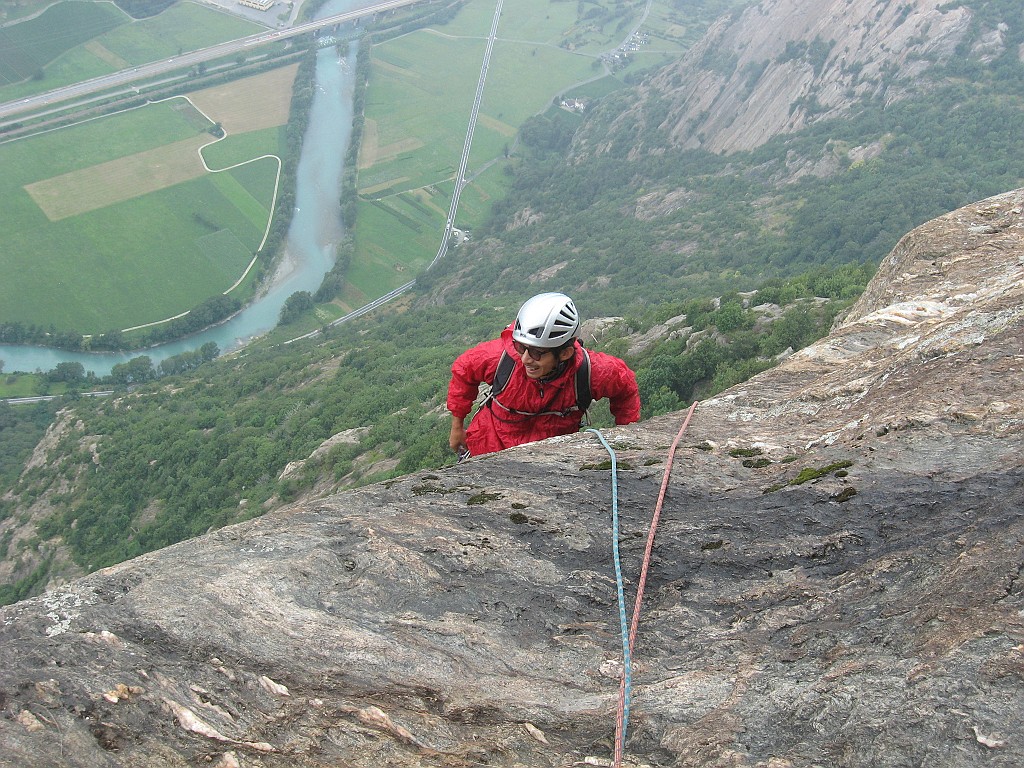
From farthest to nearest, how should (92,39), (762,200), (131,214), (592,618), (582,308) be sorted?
(92,39)
(131,214)
(762,200)
(582,308)
(592,618)

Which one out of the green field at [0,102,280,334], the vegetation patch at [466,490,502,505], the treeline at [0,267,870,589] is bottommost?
the vegetation patch at [466,490,502,505]

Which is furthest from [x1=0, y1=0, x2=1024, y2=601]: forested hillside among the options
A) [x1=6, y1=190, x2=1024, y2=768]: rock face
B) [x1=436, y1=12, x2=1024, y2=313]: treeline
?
[x1=6, y1=190, x2=1024, y2=768]: rock face

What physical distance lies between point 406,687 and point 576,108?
155 m

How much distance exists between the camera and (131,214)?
4242 inches

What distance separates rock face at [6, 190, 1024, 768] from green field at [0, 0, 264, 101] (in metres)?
155

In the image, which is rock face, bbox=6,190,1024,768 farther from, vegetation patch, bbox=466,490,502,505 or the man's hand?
the man's hand

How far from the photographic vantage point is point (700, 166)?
349 ft

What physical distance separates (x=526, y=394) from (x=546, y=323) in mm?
1473

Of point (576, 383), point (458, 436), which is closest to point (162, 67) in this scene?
point (458, 436)

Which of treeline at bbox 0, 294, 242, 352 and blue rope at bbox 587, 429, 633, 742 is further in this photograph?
treeline at bbox 0, 294, 242, 352

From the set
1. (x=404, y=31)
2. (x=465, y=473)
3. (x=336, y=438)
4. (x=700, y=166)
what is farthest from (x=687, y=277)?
(x=404, y=31)

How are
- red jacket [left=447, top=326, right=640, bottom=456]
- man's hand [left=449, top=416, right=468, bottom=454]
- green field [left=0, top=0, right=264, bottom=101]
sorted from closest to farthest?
red jacket [left=447, top=326, right=640, bottom=456] → man's hand [left=449, top=416, right=468, bottom=454] → green field [left=0, top=0, right=264, bottom=101]

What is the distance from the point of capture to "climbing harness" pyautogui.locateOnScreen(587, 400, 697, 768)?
512cm

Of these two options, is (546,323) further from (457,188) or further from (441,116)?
(441,116)
